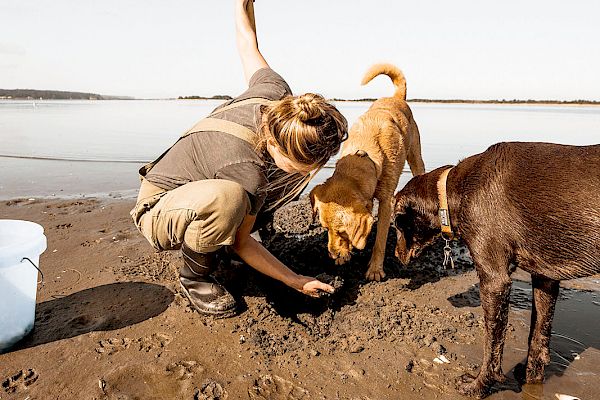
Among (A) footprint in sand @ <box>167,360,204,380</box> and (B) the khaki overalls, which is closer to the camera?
(A) footprint in sand @ <box>167,360,204,380</box>

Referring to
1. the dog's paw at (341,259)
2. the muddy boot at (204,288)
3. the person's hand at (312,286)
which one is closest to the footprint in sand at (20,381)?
the muddy boot at (204,288)

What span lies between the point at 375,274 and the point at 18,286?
3.21m

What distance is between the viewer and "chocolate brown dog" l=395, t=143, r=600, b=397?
2.66 metres

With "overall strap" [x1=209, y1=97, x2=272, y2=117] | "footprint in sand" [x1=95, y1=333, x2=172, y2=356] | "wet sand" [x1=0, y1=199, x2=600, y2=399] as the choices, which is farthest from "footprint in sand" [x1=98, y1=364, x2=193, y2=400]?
"overall strap" [x1=209, y1=97, x2=272, y2=117]

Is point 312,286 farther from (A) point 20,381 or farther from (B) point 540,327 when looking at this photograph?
(A) point 20,381

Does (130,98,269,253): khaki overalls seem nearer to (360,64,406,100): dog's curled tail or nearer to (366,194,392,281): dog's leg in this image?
(366,194,392,281): dog's leg

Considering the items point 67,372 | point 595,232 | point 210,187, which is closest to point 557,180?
point 595,232

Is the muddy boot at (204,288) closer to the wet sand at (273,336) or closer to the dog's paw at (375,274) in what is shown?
the wet sand at (273,336)

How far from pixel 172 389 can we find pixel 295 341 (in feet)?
3.13

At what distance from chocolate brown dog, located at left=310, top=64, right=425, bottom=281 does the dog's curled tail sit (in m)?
0.54

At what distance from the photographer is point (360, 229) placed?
167 inches

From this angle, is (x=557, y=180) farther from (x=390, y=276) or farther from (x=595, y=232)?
(x=390, y=276)

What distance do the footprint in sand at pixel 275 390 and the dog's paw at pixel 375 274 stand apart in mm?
1942

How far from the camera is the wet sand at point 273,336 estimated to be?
2.75 metres
